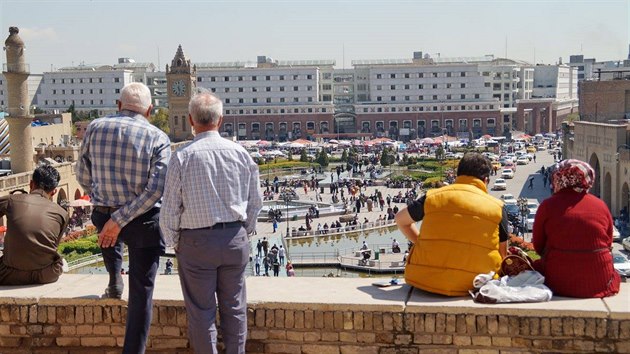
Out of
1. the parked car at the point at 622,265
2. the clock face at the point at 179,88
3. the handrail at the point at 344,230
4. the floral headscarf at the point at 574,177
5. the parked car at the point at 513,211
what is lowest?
the handrail at the point at 344,230

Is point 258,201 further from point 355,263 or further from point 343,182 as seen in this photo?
point 343,182

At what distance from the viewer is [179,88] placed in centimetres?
6694

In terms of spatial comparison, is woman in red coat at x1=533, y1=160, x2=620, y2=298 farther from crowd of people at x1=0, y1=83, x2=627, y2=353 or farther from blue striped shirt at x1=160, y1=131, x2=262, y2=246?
blue striped shirt at x1=160, y1=131, x2=262, y2=246

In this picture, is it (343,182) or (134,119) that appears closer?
(134,119)

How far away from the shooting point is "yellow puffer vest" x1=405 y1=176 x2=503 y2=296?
5691 mm

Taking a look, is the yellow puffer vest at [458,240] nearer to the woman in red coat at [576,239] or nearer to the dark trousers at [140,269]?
the woman in red coat at [576,239]

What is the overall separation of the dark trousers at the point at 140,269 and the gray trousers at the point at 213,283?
48cm

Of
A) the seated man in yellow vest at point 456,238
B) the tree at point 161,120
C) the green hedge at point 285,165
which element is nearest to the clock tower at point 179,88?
the green hedge at point 285,165

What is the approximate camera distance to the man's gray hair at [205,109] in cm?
541

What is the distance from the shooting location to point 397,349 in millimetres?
5672

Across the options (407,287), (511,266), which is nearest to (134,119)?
(407,287)

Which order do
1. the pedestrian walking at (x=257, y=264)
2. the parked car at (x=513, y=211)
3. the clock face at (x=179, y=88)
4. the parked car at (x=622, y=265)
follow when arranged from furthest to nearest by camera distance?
the clock face at (x=179, y=88) → the parked car at (x=513, y=211) → the pedestrian walking at (x=257, y=264) → the parked car at (x=622, y=265)

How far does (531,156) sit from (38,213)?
193ft

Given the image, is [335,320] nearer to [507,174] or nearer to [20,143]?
[20,143]
